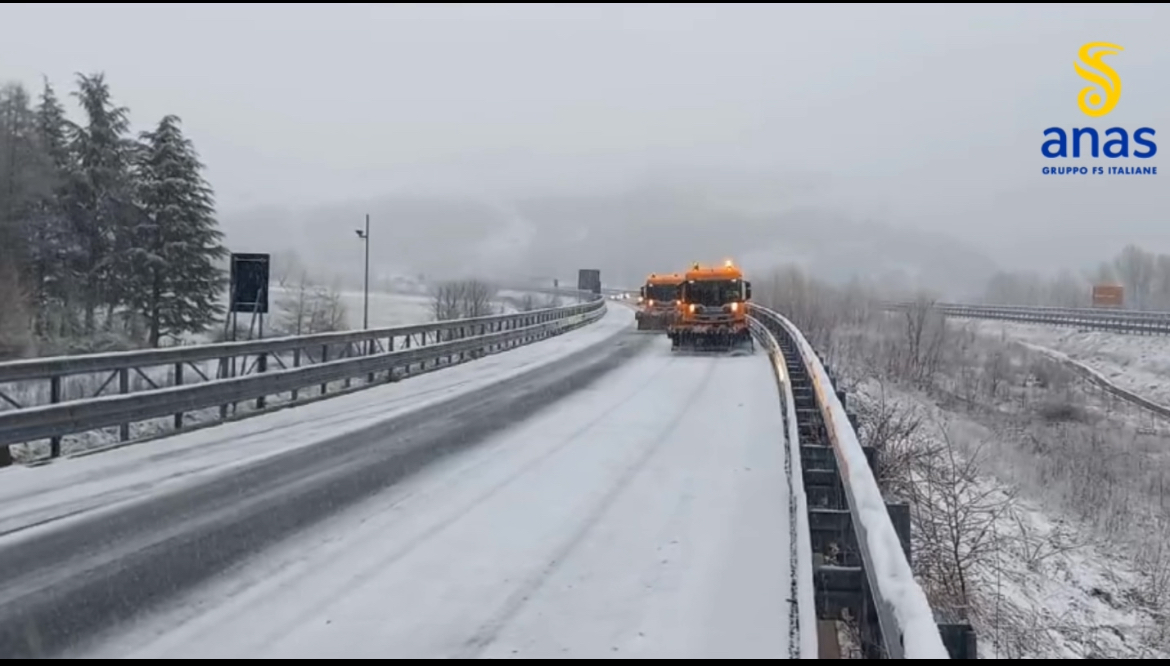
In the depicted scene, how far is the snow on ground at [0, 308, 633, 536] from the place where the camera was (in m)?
8.34

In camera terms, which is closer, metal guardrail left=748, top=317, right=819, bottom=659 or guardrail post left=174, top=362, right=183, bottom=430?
metal guardrail left=748, top=317, right=819, bottom=659

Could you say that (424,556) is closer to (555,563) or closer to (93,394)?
(555,563)

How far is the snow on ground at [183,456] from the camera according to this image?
8336mm

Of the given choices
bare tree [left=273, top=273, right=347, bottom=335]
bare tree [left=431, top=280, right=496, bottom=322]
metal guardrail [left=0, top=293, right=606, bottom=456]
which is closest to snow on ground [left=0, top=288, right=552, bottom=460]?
metal guardrail [left=0, top=293, right=606, bottom=456]

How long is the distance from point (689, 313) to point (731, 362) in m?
5.02

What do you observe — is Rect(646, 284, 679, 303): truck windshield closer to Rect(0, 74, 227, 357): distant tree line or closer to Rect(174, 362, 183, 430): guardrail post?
Rect(0, 74, 227, 357): distant tree line

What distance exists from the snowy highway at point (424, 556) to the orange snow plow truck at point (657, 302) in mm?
30181

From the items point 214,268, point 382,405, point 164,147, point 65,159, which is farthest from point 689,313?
point 65,159

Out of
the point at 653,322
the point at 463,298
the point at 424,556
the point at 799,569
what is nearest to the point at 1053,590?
the point at 799,569

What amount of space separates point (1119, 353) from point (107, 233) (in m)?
54.2

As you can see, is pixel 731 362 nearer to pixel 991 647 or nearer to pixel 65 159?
pixel 991 647

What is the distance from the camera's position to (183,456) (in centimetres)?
1060

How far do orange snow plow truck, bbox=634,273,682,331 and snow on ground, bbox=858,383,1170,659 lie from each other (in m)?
24.5

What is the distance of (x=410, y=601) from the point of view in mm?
5809
